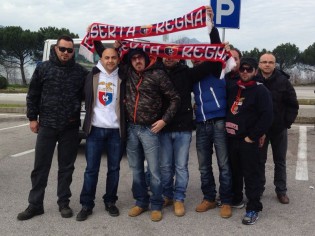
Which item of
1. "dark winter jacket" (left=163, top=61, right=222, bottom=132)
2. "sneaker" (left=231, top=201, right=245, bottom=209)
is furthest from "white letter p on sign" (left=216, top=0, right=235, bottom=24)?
"sneaker" (left=231, top=201, right=245, bottom=209)

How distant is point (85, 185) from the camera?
4027 millimetres

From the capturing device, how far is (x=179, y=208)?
4066 mm

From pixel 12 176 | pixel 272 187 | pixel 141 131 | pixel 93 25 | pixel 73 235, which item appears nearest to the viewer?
pixel 73 235

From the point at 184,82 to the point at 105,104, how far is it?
0.86m

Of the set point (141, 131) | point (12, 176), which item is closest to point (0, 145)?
point (12, 176)

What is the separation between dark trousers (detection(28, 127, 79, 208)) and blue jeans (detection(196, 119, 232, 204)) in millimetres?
1390

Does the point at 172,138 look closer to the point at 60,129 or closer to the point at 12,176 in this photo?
the point at 60,129

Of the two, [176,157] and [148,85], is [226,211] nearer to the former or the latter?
[176,157]

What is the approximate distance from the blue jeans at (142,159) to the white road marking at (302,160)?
8.20 feet

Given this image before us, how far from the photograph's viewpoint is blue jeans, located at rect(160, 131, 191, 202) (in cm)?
397

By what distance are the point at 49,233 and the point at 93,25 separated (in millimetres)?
2211

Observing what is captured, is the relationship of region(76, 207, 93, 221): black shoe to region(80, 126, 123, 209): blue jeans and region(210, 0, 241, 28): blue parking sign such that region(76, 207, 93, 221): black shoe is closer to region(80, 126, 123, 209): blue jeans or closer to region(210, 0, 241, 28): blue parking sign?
region(80, 126, 123, 209): blue jeans

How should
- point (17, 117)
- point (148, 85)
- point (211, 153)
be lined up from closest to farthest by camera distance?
point (148, 85) < point (211, 153) < point (17, 117)

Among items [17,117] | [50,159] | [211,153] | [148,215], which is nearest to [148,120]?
[211,153]
